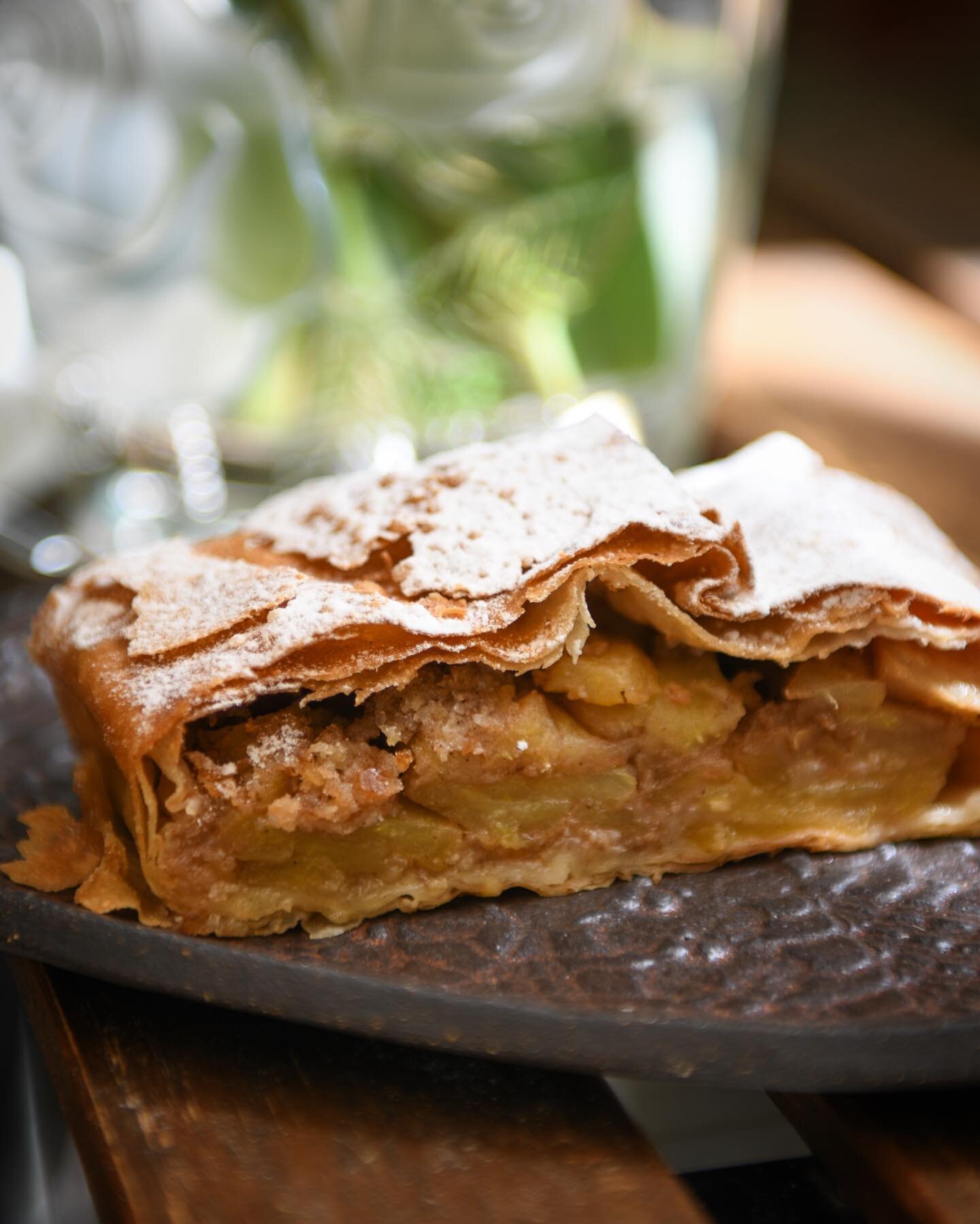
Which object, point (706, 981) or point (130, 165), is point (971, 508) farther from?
point (130, 165)

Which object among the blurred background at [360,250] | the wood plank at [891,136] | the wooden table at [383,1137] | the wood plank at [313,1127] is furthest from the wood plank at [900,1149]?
the wood plank at [891,136]

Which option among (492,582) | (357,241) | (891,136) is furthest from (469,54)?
(891,136)

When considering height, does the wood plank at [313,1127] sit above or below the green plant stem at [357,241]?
below

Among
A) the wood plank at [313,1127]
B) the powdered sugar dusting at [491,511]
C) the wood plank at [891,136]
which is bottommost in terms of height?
the wood plank at [313,1127]

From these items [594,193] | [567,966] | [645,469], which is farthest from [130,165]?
[567,966]

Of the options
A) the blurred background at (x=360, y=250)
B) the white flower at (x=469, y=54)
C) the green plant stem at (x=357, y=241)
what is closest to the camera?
the white flower at (x=469, y=54)

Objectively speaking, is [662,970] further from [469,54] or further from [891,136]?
[891,136]

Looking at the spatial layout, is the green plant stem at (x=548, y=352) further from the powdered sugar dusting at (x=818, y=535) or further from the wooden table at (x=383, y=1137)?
the wooden table at (x=383, y=1137)
